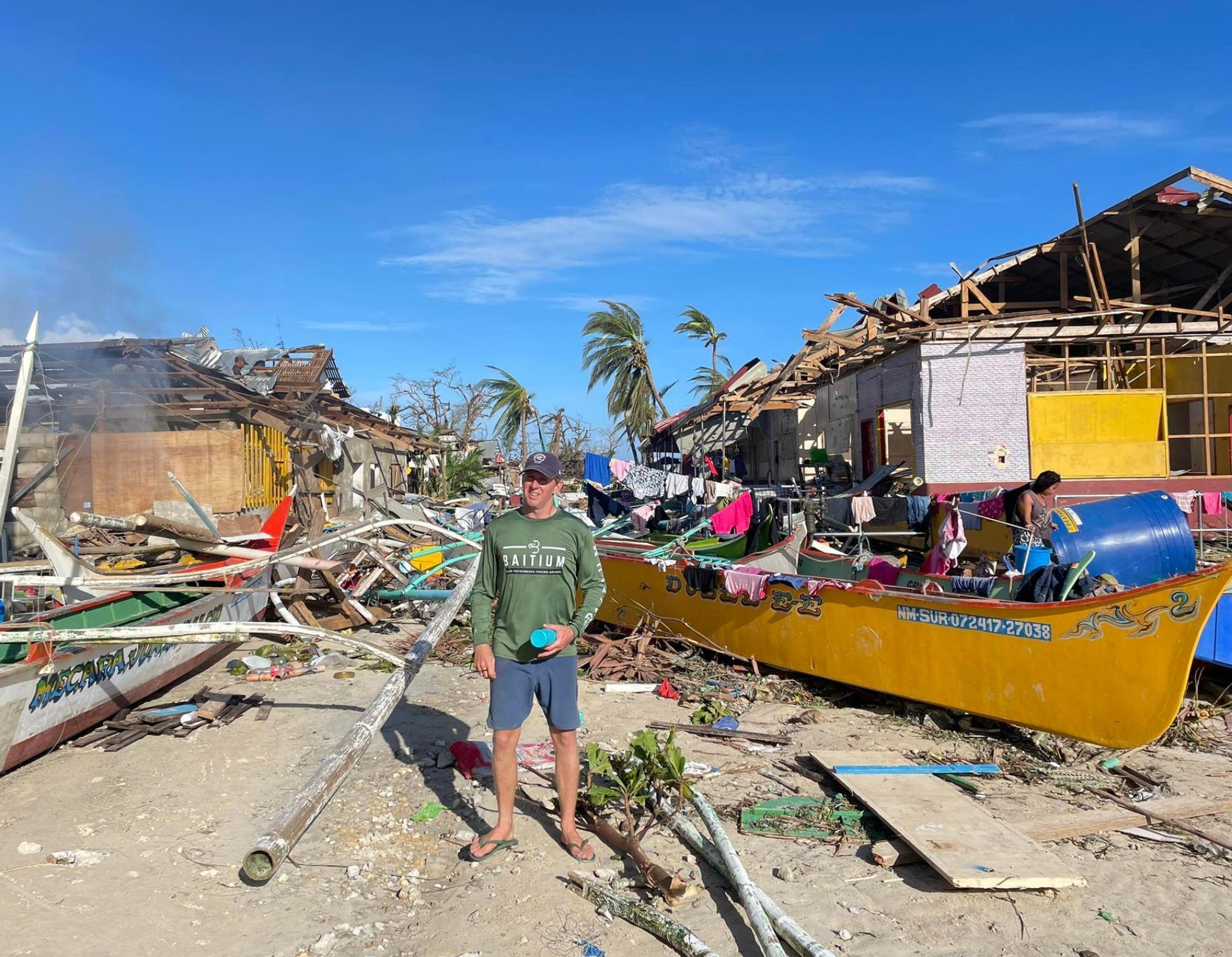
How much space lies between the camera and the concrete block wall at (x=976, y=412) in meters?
13.2

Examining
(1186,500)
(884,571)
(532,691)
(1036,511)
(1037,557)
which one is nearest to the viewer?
(532,691)

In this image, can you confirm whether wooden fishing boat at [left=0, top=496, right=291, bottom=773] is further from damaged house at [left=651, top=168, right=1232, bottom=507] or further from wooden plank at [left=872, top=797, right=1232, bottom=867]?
damaged house at [left=651, top=168, right=1232, bottom=507]

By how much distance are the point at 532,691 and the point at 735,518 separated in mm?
8829

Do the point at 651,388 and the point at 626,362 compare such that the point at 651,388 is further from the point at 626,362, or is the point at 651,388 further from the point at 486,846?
the point at 486,846

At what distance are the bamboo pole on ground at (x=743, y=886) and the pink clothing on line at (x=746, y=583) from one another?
11.6ft

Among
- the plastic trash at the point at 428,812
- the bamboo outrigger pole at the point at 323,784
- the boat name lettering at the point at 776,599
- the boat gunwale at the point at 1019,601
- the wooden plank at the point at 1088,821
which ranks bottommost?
the wooden plank at the point at 1088,821

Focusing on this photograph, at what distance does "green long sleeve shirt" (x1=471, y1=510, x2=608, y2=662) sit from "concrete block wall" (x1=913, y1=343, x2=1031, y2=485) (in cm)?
1062

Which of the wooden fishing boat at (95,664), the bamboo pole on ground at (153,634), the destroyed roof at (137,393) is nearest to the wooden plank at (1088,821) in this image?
the bamboo pole on ground at (153,634)

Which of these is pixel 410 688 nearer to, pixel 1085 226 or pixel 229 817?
pixel 229 817

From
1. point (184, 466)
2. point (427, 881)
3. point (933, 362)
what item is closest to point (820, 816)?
point (427, 881)

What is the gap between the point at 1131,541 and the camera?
7809 mm

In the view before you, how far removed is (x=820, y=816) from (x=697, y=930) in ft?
4.40

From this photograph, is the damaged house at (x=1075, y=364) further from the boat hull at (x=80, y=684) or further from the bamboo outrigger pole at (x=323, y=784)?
the boat hull at (x=80, y=684)

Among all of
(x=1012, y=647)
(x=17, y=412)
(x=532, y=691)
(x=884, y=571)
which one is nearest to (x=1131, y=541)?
(x=884, y=571)
